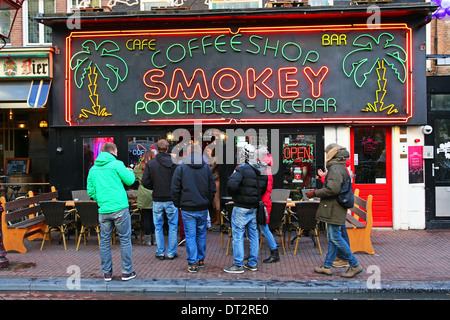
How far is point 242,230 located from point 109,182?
2.21 m

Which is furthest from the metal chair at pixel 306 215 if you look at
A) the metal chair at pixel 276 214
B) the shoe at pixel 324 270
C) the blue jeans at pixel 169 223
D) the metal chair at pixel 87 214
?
the metal chair at pixel 87 214

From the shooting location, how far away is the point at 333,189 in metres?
6.06

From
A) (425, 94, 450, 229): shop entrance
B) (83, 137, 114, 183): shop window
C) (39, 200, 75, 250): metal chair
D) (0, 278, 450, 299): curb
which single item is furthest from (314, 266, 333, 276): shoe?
(83, 137, 114, 183): shop window

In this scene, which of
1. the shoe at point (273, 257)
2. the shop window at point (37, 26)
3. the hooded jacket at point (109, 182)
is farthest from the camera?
the shop window at point (37, 26)

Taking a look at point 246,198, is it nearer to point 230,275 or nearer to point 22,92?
point 230,275

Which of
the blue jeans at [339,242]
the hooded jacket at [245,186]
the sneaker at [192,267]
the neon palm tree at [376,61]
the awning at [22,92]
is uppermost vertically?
the neon palm tree at [376,61]

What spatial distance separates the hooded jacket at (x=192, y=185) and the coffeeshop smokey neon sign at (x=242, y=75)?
380cm

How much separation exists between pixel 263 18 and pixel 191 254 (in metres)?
6.27

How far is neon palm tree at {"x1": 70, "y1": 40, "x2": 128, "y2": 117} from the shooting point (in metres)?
10.3

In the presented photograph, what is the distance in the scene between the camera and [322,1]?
1058cm

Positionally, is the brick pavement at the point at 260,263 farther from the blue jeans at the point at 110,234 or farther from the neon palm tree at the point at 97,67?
the neon palm tree at the point at 97,67

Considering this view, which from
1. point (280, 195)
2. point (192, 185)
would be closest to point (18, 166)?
point (280, 195)

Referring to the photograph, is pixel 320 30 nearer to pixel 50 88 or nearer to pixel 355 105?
pixel 355 105

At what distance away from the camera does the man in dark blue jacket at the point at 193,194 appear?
20.9ft
